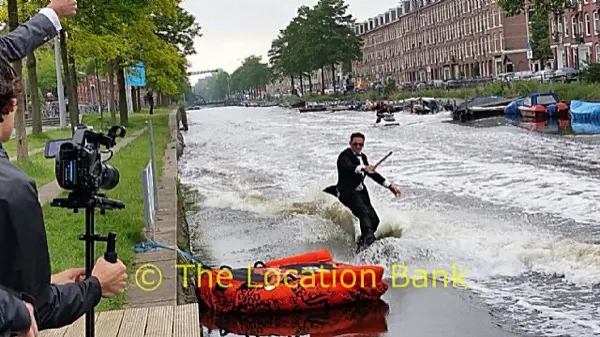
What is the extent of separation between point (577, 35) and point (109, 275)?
278 feet

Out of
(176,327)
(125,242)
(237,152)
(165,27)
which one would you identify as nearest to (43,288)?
(176,327)

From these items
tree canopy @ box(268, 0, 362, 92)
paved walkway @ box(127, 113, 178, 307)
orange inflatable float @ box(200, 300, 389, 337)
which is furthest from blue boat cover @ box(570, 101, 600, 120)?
tree canopy @ box(268, 0, 362, 92)

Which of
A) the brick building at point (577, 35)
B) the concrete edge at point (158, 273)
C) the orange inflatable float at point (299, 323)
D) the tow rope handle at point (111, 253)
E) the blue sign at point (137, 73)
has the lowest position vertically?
the orange inflatable float at point (299, 323)

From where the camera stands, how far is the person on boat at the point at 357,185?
14602mm

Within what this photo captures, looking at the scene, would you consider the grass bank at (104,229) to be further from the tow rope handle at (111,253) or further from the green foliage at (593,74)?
the green foliage at (593,74)

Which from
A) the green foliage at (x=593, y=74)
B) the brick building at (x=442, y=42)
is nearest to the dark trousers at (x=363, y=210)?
the green foliage at (x=593, y=74)

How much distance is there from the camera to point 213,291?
10.4 metres

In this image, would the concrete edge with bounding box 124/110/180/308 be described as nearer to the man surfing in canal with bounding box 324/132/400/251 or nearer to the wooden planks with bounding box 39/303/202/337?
the wooden planks with bounding box 39/303/202/337

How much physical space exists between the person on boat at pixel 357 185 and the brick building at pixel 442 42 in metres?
88.9

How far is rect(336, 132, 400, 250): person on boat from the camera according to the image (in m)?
14.6

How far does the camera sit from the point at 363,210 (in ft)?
48.6

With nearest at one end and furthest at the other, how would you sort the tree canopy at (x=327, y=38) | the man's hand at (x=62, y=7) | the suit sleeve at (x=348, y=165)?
the man's hand at (x=62, y=7) < the suit sleeve at (x=348, y=165) < the tree canopy at (x=327, y=38)

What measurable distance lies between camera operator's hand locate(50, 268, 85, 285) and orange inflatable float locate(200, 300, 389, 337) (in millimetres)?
6502

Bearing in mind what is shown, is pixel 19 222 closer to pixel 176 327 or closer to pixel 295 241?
pixel 176 327
